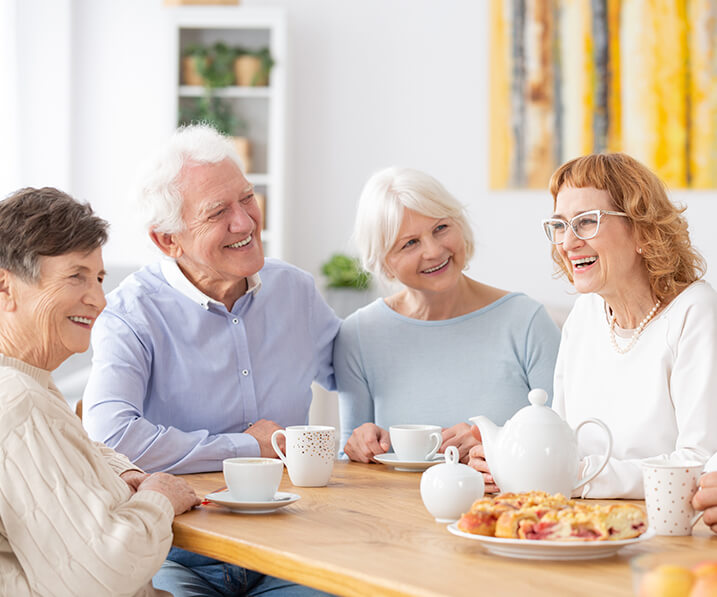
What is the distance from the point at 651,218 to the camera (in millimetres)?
1729

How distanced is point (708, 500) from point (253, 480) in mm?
664

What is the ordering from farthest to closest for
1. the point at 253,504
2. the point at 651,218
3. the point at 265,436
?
the point at 265,436, the point at 651,218, the point at 253,504

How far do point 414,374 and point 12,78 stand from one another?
2.98 meters

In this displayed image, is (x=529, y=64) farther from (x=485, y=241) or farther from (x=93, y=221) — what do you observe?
(x=93, y=221)

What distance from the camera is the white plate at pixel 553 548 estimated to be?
107 cm

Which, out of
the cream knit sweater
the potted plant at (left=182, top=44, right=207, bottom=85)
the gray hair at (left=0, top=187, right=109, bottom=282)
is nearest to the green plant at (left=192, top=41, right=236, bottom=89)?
the potted plant at (left=182, top=44, right=207, bottom=85)

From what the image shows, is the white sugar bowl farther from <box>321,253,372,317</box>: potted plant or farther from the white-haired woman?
<box>321,253,372,317</box>: potted plant

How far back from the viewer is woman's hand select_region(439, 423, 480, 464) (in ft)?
6.08

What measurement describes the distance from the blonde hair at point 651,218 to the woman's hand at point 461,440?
469 millimetres

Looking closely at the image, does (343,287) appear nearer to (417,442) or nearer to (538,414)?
(417,442)

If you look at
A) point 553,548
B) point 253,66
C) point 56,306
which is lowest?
point 553,548

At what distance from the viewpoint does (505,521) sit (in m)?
1.12

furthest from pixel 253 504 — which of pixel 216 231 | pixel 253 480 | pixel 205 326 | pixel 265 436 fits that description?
pixel 216 231

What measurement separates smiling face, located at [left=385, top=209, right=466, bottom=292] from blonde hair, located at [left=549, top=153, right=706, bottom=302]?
0.54 m
